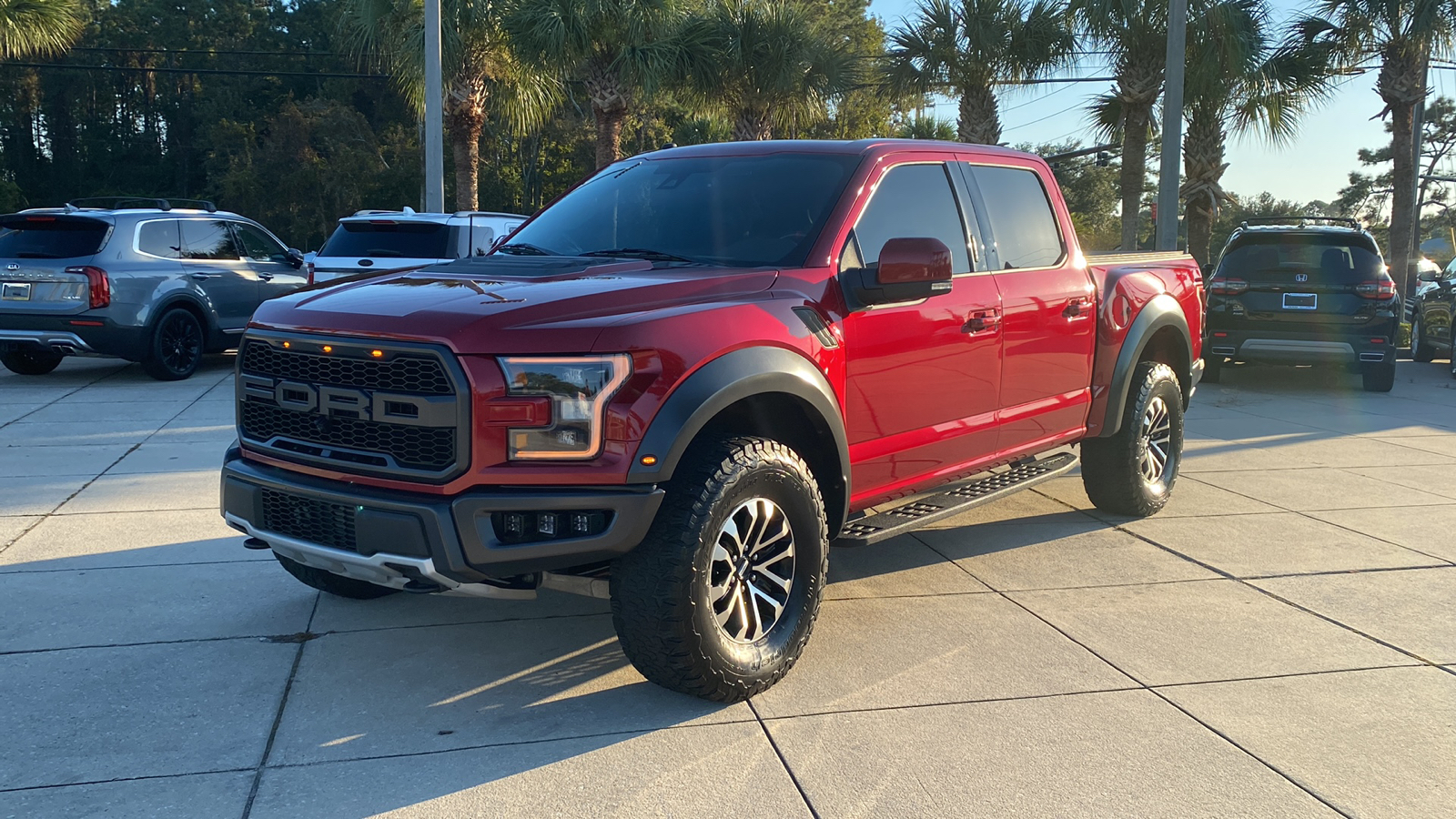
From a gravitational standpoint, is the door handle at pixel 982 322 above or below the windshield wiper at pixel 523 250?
below

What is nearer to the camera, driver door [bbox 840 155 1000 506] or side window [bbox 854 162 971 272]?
driver door [bbox 840 155 1000 506]

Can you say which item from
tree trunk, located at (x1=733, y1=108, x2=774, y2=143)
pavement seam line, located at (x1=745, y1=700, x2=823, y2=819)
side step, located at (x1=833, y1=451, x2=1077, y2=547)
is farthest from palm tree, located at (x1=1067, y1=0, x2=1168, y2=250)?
pavement seam line, located at (x1=745, y1=700, x2=823, y2=819)

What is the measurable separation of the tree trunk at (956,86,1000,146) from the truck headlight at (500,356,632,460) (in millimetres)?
20853

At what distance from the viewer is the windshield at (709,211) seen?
185 inches

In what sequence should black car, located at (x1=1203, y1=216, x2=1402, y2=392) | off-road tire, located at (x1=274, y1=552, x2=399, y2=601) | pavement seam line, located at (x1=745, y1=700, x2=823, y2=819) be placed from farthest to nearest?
black car, located at (x1=1203, y1=216, x2=1402, y2=392) < off-road tire, located at (x1=274, y1=552, x2=399, y2=601) < pavement seam line, located at (x1=745, y1=700, x2=823, y2=819)

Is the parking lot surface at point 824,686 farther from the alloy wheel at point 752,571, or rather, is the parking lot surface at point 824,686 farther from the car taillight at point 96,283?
the car taillight at point 96,283

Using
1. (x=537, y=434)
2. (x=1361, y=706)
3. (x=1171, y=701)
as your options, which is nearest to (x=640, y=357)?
(x=537, y=434)

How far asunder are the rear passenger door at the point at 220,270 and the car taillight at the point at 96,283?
103cm

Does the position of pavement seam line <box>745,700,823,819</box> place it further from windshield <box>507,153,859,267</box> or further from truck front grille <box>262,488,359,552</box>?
windshield <box>507,153,859,267</box>

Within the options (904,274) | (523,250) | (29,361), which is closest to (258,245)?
(29,361)

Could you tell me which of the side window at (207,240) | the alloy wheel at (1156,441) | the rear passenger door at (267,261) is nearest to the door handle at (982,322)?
the alloy wheel at (1156,441)

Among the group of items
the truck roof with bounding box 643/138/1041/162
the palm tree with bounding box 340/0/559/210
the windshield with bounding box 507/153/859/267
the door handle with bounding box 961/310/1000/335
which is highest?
the palm tree with bounding box 340/0/559/210

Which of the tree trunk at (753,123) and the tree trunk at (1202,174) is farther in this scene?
the tree trunk at (753,123)

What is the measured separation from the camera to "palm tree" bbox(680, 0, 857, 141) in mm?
22875
